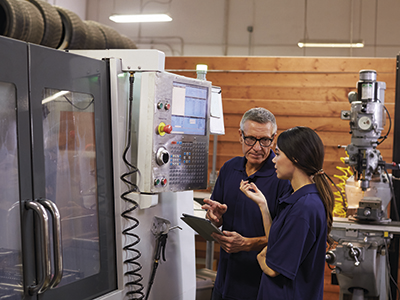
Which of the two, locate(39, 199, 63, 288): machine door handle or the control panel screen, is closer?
locate(39, 199, 63, 288): machine door handle

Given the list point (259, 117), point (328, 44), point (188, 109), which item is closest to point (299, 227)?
point (259, 117)

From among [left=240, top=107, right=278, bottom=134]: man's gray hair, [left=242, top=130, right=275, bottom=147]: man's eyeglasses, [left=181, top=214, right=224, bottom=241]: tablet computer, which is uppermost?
[left=240, top=107, right=278, bottom=134]: man's gray hair

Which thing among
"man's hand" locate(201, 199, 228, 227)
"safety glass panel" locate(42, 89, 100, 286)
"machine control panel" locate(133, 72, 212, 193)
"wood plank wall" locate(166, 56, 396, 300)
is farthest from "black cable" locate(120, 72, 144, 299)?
"wood plank wall" locate(166, 56, 396, 300)

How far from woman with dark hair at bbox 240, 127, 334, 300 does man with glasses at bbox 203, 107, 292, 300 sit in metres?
0.25

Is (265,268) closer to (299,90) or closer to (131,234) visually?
→ (131,234)

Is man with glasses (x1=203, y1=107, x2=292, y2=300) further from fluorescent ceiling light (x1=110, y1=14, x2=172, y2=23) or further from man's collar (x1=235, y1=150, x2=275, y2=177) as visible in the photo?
fluorescent ceiling light (x1=110, y1=14, x2=172, y2=23)

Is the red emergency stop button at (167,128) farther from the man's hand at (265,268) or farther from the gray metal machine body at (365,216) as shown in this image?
the gray metal machine body at (365,216)

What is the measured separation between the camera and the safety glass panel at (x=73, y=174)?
63.4 inches

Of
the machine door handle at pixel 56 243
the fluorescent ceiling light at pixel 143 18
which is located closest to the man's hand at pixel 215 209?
the machine door handle at pixel 56 243

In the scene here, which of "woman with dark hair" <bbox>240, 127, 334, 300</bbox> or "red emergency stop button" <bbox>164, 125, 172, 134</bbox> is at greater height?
"red emergency stop button" <bbox>164, 125, 172, 134</bbox>

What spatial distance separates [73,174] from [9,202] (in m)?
0.33

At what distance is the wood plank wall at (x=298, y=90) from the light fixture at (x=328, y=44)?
0.75 metres

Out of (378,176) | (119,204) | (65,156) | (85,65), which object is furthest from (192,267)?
(378,176)

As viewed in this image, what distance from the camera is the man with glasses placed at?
6.57 feet
